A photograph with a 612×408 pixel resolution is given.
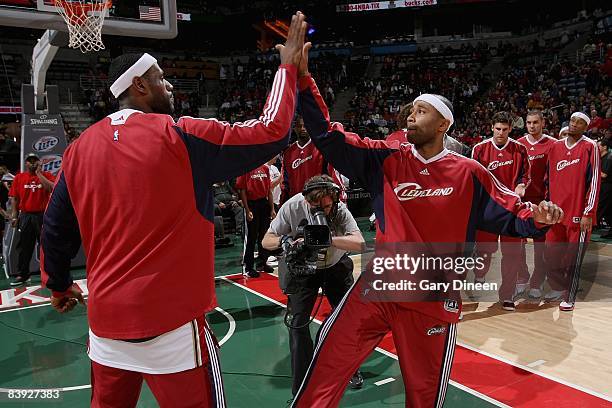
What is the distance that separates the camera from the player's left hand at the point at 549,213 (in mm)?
2412

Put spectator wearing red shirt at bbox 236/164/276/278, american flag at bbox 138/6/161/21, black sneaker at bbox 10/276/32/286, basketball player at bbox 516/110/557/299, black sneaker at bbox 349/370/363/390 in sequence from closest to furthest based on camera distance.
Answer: black sneaker at bbox 349/370/363/390
basketball player at bbox 516/110/557/299
american flag at bbox 138/6/161/21
spectator wearing red shirt at bbox 236/164/276/278
black sneaker at bbox 10/276/32/286

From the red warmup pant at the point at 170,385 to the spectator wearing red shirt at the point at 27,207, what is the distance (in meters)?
6.50

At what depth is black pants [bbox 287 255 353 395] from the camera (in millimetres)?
3537

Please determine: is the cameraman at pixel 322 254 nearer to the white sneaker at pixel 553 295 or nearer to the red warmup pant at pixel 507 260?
the red warmup pant at pixel 507 260

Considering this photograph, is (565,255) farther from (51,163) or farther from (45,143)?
(45,143)

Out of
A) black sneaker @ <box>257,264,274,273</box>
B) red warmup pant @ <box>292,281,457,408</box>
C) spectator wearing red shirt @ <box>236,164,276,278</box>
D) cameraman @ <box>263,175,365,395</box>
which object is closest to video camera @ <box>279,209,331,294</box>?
cameraman @ <box>263,175,365,395</box>

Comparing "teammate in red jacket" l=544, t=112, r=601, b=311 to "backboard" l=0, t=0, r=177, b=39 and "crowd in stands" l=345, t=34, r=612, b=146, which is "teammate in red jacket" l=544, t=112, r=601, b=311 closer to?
"backboard" l=0, t=0, r=177, b=39

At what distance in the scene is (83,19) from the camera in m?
6.21

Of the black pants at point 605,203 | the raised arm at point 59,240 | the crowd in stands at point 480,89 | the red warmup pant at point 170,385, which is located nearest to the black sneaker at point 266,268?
the raised arm at point 59,240

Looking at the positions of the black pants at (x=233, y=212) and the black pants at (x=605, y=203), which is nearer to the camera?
the black pants at (x=605, y=203)

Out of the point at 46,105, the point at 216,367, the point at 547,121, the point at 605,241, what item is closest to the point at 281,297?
the point at 216,367

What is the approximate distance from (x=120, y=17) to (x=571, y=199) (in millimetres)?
6146

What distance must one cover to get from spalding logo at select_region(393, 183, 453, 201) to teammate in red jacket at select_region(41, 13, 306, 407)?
0.98 metres

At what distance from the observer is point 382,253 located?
2904 millimetres
